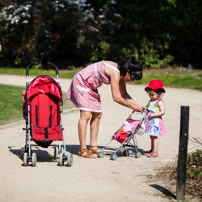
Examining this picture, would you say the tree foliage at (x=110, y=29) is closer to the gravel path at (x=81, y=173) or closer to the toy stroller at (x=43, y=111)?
the gravel path at (x=81, y=173)

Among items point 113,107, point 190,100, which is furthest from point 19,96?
point 190,100

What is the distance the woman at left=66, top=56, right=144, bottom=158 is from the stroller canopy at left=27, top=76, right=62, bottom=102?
29 cm

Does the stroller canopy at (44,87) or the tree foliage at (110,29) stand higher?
the tree foliage at (110,29)

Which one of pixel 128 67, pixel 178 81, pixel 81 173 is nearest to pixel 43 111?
pixel 81 173

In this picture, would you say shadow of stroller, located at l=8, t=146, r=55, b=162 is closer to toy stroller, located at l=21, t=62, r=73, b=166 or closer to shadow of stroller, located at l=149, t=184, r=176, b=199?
toy stroller, located at l=21, t=62, r=73, b=166

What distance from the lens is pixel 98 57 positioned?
18.2 metres

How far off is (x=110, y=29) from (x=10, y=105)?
8109 millimetres

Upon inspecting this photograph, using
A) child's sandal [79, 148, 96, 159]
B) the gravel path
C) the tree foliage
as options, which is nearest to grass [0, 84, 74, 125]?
the gravel path

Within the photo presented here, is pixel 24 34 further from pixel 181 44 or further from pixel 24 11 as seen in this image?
pixel 181 44

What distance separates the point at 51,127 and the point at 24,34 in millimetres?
12017

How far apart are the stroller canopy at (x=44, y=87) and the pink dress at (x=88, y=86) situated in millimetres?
278

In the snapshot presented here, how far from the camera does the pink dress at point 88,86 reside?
636 cm

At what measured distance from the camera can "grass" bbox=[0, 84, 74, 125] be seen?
30.7 feet

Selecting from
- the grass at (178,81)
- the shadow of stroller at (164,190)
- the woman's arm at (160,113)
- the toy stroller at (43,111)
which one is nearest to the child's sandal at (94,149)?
the toy stroller at (43,111)
